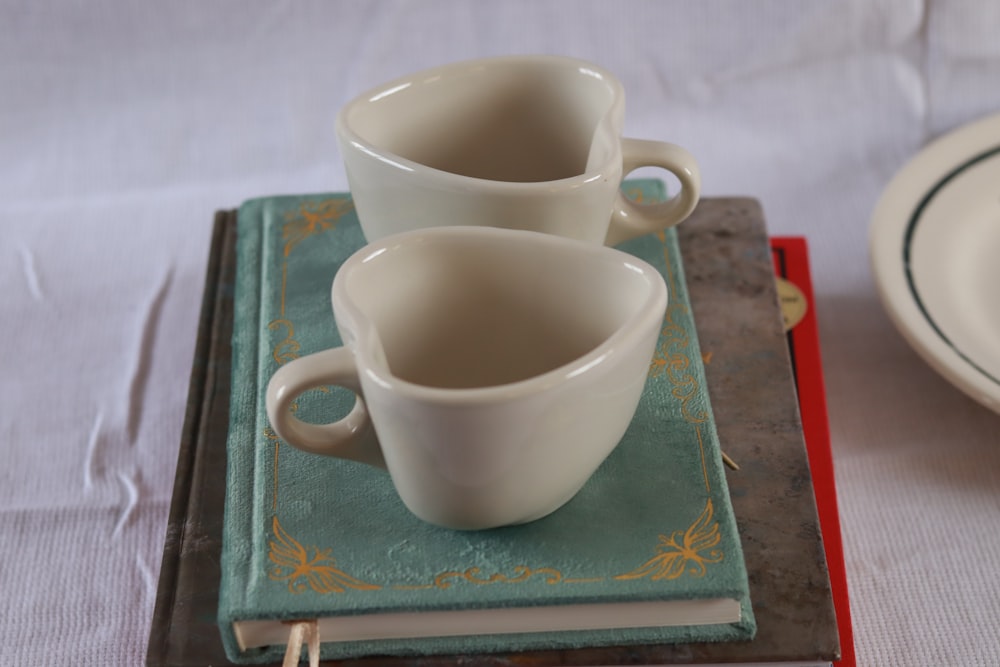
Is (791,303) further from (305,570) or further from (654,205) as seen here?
(305,570)

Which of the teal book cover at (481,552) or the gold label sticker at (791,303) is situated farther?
the gold label sticker at (791,303)

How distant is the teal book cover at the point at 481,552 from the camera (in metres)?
0.29

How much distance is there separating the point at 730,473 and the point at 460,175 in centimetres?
12

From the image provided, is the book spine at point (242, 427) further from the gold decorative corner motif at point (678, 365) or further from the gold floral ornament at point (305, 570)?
the gold decorative corner motif at point (678, 365)

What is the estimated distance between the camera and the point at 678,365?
363 mm

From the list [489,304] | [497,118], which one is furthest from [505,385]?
[497,118]

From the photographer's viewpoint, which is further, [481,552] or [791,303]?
[791,303]

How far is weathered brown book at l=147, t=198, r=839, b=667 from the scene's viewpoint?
0.31 m

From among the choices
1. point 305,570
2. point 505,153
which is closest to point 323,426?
point 305,570

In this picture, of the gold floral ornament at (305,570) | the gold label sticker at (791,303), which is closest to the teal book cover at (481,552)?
the gold floral ornament at (305,570)

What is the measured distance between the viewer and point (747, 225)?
17.7 inches

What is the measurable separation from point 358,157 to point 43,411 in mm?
189

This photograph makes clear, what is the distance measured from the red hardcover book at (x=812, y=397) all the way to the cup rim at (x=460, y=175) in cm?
12

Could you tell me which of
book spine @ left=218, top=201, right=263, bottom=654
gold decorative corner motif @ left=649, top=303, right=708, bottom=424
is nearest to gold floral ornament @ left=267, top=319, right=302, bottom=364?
book spine @ left=218, top=201, right=263, bottom=654
